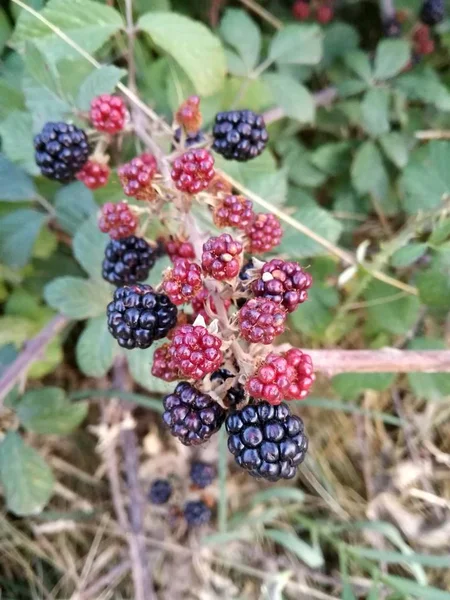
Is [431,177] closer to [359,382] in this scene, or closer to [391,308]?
[391,308]

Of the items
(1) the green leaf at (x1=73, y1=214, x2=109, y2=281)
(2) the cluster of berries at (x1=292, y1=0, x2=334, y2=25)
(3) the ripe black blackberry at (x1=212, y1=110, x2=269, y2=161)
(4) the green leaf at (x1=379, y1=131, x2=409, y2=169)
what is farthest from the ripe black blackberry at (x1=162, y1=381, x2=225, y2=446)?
(2) the cluster of berries at (x1=292, y1=0, x2=334, y2=25)

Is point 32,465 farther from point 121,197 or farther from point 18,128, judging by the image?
point 18,128

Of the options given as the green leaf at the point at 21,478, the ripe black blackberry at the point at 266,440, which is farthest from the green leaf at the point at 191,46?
the green leaf at the point at 21,478

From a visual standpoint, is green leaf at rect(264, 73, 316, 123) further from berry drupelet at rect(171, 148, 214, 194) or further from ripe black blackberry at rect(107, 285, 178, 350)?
ripe black blackberry at rect(107, 285, 178, 350)

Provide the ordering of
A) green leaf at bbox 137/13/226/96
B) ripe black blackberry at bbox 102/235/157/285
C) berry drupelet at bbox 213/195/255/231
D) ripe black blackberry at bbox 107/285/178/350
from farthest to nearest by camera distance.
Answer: green leaf at bbox 137/13/226/96, ripe black blackberry at bbox 102/235/157/285, berry drupelet at bbox 213/195/255/231, ripe black blackberry at bbox 107/285/178/350

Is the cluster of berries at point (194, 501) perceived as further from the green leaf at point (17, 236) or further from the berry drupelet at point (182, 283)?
the berry drupelet at point (182, 283)

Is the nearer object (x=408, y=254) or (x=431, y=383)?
(x=408, y=254)

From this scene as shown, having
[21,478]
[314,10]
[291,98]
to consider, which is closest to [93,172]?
[291,98]
